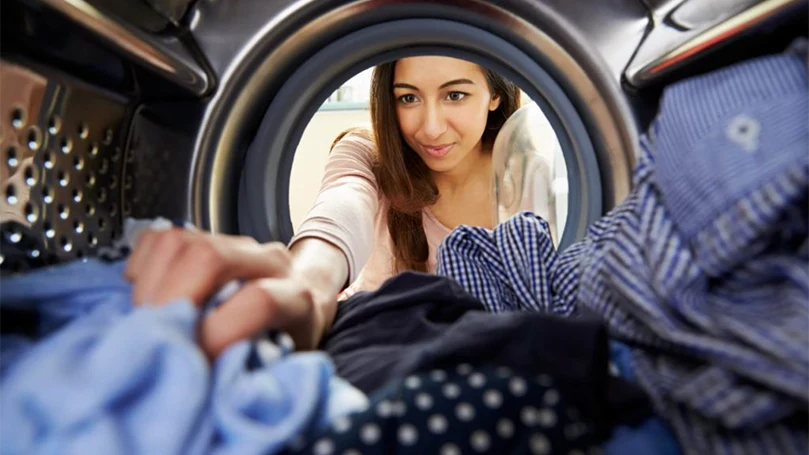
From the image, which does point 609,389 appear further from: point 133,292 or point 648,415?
point 133,292

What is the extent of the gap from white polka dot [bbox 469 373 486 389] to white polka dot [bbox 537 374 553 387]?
0.03 meters

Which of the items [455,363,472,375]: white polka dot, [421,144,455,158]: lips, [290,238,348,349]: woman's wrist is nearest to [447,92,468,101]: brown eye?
[421,144,455,158]: lips

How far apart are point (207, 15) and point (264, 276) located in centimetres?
46

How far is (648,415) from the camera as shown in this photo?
0.40 m

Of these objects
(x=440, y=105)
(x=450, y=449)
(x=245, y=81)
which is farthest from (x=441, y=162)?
(x=450, y=449)

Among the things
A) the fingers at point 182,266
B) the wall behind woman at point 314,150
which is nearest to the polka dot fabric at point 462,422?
the fingers at point 182,266

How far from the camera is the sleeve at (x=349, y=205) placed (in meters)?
0.89

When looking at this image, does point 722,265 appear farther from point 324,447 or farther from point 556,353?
point 324,447

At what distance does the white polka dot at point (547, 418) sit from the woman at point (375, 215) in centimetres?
15

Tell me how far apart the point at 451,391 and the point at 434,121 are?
105 centimetres

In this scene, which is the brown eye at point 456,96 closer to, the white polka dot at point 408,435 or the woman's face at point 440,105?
the woman's face at point 440,105

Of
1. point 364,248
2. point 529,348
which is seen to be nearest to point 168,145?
point 364,248

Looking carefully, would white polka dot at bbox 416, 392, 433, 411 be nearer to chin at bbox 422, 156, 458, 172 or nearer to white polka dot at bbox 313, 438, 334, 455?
white polka dot at bbox 313, 438, 334, 455

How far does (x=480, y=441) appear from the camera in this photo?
0.32 meters
